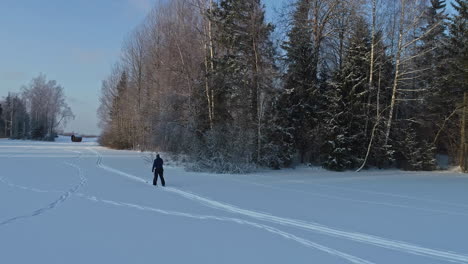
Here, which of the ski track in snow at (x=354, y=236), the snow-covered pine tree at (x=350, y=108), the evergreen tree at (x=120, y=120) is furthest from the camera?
the evergreen tree at (x=120, y=120)

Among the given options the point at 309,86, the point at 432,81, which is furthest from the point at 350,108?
the point at 432,81

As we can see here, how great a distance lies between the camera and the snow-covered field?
519 centimetres

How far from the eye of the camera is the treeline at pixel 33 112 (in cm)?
7504

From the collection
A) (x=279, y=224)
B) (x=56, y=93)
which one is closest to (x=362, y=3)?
(x=279, y=224)

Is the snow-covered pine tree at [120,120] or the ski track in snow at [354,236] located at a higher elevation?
the snow-covered pine tree at [120,120]

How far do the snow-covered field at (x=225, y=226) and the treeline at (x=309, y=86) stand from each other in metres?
9.67

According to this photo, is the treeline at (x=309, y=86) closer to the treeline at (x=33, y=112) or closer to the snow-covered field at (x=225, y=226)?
the snow-covered field at (x=225, y=226)

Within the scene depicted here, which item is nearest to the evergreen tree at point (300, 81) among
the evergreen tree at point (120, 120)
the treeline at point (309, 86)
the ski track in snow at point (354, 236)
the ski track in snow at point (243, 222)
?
the treeline at point (309, 86)

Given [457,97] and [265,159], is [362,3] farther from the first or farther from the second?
[265,159]

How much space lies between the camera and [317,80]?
23906 millimetres

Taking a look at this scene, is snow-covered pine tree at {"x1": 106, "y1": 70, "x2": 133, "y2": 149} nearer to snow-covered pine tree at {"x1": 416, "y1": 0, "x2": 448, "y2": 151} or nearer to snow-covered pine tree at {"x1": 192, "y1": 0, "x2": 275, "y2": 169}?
snow-covered pine tree at {"x1": 192, "y1": 0, "x2": 275, "y2": 169}

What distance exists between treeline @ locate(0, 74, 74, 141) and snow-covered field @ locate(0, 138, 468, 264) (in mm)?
75647

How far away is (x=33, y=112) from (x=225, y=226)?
8805cm

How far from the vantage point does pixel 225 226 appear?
6.95 meters
